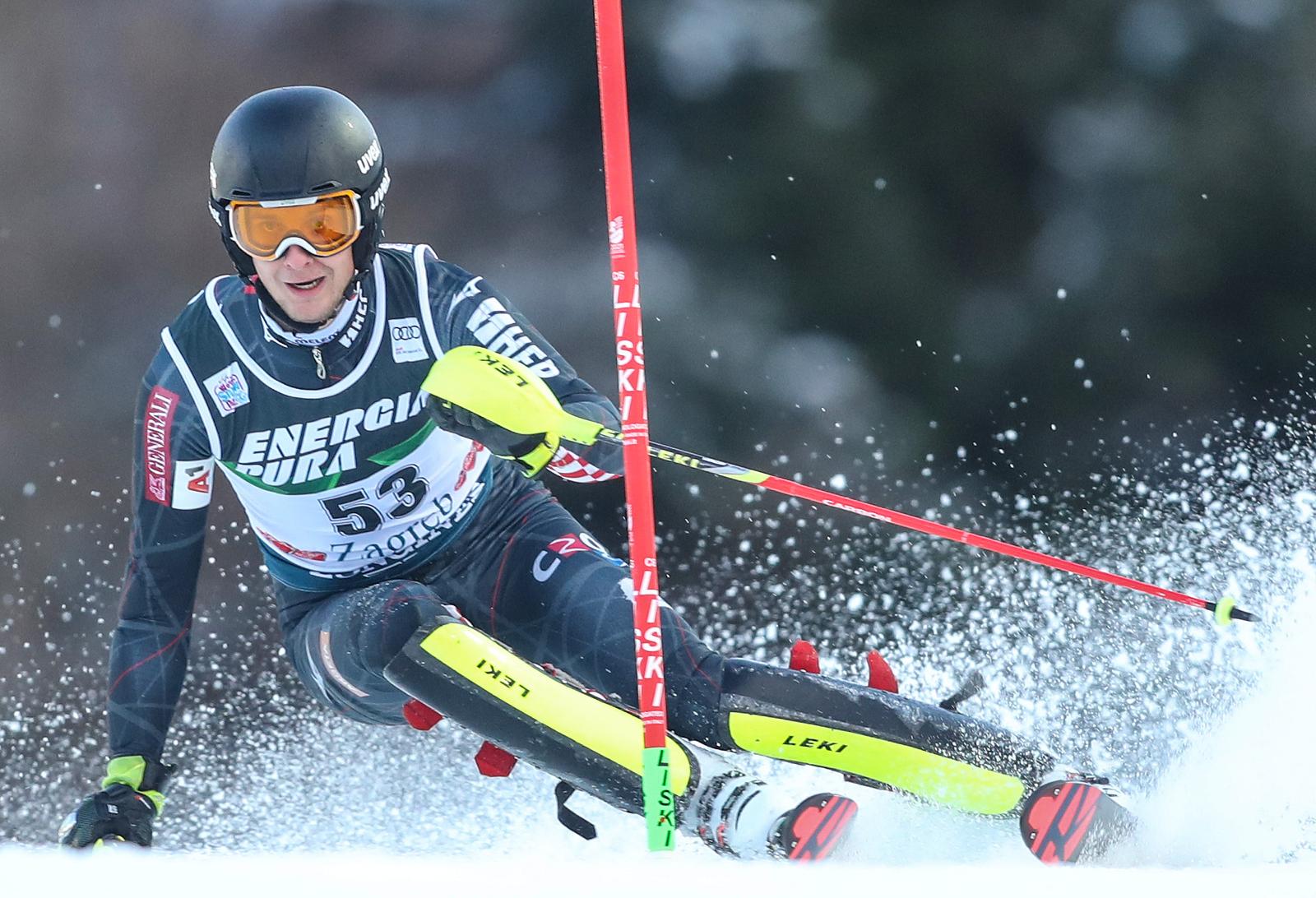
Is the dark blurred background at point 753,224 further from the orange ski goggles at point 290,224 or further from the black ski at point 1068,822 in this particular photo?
the black ski at point 1068,822

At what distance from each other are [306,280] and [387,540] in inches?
17.8

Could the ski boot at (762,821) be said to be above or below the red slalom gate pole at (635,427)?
below

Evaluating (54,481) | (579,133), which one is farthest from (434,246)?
(54,481)

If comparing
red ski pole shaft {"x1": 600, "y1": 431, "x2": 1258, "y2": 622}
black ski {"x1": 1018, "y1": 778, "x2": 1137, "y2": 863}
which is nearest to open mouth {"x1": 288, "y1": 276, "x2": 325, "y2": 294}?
red ski pole shaft {"x1": 600, "y1": 431, "x2": 1258, "y2": 622}

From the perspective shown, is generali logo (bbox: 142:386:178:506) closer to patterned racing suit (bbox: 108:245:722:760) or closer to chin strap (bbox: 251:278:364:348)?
patterned racing suit (bbox: 108:245:722:760)

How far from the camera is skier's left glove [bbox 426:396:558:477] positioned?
6.25 feet

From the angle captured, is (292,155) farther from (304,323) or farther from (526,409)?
(526,409)

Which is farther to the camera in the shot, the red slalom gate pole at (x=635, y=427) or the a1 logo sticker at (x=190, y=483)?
the a1 logo sticker at (x=190, y=483)

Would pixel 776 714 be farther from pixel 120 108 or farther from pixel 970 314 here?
pixel 120 108

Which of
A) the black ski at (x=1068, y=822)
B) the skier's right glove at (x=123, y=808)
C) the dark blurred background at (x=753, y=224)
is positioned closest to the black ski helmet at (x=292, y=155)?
the skier's right glove at (x=123, y=808)

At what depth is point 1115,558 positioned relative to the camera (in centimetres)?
391

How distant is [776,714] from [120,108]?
3.45m

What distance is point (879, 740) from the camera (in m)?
1.98

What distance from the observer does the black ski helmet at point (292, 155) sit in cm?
202
